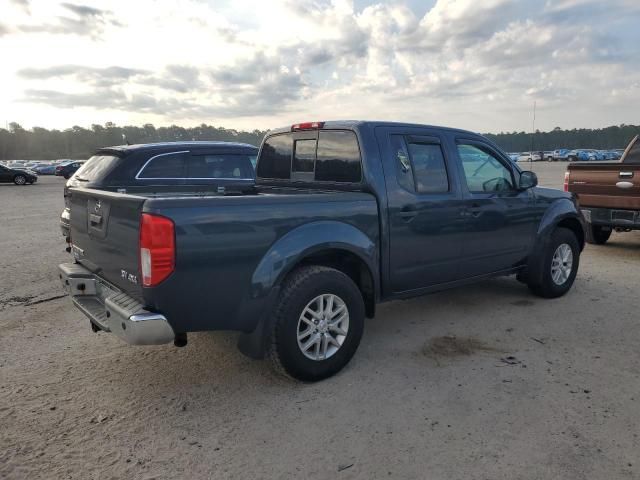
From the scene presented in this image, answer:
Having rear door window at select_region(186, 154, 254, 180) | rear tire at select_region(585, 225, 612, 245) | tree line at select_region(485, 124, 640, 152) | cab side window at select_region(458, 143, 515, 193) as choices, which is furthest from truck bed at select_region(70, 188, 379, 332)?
tree line at select_region(485, 124, 640, 152)

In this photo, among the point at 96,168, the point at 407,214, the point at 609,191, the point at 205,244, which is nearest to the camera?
the point at 205,244

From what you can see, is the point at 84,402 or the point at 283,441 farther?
the point at 84,402

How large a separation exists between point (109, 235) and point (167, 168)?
393 cm

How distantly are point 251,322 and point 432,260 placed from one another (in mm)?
1849

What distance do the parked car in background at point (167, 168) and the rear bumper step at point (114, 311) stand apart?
2895 mm

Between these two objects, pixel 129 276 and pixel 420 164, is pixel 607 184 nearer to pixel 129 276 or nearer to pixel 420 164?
pixel 420 164

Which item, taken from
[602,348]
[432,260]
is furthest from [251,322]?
[602,348]

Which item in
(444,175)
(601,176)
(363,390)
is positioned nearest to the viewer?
(363,390)

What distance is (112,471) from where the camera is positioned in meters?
2.61

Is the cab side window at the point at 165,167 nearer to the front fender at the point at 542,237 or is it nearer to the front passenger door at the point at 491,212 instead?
the front passenger door at the point at 491,212

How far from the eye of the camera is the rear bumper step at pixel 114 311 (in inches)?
114

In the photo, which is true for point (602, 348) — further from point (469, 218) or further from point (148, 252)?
point (148, 252)

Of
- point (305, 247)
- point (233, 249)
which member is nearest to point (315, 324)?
point (305, 247)

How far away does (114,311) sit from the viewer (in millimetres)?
3094
